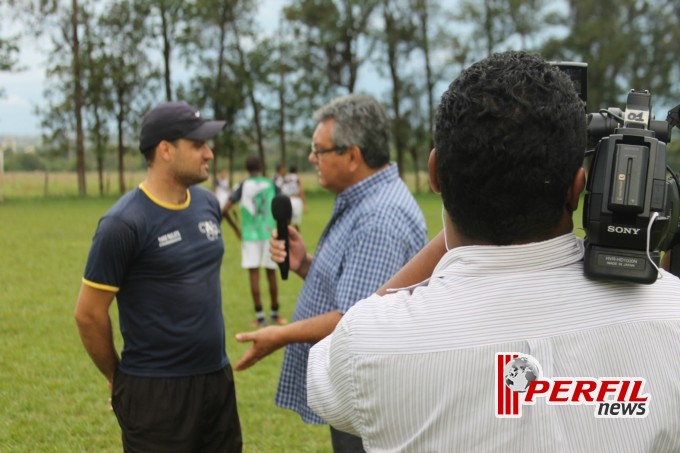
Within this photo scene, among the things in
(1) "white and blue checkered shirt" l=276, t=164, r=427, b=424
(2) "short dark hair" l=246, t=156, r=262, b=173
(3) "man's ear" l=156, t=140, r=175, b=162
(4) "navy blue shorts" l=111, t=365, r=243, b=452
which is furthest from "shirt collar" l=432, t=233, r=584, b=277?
(2) "short dark hair" l=246, t=156, r=262, b=173

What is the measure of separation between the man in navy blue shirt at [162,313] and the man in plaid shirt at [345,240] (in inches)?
13.1

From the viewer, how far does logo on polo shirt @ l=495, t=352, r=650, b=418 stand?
131 cm

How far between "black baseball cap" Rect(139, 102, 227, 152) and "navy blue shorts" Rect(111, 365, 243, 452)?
45.6 inches

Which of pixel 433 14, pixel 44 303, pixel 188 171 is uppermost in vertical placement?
pixel 433 14

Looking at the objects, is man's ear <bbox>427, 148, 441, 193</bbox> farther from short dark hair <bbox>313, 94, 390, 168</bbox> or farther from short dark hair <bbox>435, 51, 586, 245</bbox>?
short dark hair <bbox>313, 94, 390, 168</bbox>

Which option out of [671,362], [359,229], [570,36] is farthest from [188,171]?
[570,36]

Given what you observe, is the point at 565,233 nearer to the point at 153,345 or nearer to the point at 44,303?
the point at 153,345

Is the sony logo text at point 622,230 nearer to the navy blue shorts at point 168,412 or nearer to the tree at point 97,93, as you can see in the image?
the navy blue shorts at point 168,412

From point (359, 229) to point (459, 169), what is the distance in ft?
5.21

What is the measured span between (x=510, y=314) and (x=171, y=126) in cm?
268

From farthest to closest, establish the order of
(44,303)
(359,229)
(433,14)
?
(433,14)
(44,303)
(359,229)

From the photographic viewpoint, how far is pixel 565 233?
1452mm

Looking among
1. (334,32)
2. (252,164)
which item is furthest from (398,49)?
(252,164)

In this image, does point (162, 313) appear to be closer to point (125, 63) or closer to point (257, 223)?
point (257, 223)
